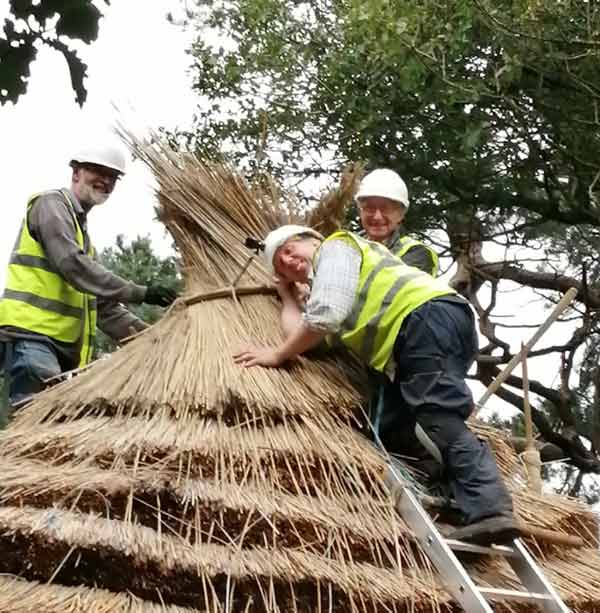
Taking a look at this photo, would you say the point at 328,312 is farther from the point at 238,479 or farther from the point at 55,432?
the point at 55,432

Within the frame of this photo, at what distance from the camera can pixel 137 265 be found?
805cm

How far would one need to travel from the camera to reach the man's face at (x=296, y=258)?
3.83 meters

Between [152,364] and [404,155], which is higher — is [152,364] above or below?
below

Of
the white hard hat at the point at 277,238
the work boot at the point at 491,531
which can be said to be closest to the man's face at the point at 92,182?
the white hard hat at the point at 277,238

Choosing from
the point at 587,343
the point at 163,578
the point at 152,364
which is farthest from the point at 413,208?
the point at 163,578

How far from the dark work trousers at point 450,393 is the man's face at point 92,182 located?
160 cm

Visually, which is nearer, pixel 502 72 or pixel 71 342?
pixel 71 342

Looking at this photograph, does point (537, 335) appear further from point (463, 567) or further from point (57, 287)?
point (57, 287)

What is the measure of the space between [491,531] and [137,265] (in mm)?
5189

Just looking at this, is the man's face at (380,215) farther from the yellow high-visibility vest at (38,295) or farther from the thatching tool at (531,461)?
the yellow high-visibility vest at (38,295)

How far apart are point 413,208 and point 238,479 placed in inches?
210

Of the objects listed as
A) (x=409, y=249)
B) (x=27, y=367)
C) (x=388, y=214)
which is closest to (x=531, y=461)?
(x=409, y=249)

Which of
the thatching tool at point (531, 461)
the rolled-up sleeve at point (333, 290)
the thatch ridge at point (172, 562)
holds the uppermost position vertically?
the rolled-up sleeve at point (333, 290)

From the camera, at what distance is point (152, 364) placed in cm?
371
